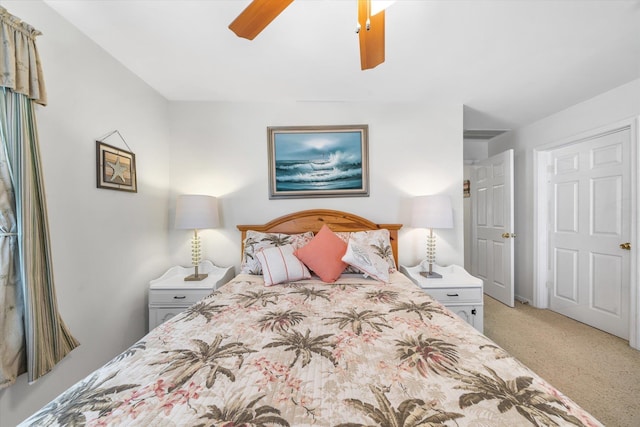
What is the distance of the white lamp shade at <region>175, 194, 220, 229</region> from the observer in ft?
7.27

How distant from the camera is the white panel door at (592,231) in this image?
7.82 ft

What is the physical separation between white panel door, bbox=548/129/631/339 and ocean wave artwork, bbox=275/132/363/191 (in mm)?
2472

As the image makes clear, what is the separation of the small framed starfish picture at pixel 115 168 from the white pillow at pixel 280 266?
121 cm

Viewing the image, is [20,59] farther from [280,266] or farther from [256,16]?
[280,266]

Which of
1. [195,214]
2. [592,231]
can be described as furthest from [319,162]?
[592,231]

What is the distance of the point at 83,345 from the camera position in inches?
64.2

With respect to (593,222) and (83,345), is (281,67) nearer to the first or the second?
(83,345)

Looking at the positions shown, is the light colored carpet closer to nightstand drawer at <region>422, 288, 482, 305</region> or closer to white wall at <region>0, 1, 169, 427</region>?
nightstand drawer at <region>422, 288, 482, 305</region>

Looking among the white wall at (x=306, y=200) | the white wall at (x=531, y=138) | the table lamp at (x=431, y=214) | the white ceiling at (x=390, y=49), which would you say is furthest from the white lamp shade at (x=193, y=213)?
the white wall at (x=531, y=138)

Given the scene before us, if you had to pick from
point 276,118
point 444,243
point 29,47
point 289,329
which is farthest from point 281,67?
point 444,243

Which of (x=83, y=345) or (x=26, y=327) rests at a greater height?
(x=26, y=327)

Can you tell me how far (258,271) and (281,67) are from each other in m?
1.73

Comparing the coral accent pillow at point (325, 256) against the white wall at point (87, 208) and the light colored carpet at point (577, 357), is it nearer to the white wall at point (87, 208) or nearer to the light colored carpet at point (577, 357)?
the white wall at point (87, 208)

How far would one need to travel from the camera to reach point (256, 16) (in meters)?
1.08
